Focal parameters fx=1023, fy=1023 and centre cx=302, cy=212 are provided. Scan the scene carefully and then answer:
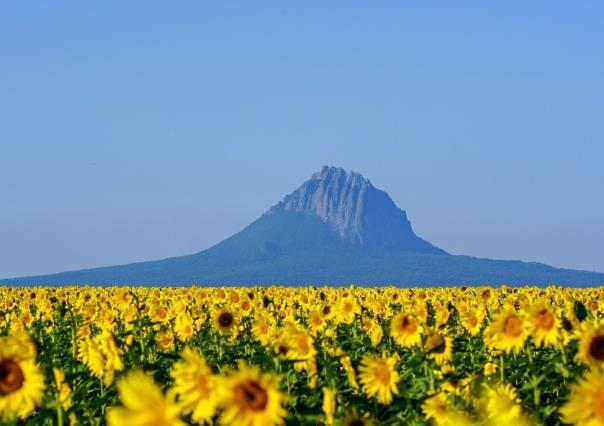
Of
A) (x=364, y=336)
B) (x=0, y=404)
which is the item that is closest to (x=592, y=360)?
(x=0, y=404)

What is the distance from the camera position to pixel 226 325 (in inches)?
537

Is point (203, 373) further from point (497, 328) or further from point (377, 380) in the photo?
point (497, 328)

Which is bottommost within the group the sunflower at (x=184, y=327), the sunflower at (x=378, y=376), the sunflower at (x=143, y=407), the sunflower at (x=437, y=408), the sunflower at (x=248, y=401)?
the sunflower at (x=437, y=408)

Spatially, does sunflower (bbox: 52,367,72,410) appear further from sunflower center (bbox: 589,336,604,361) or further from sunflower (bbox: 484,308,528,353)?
sunflower center (bbox: 589,336,604,361)

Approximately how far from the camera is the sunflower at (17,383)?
6785mm

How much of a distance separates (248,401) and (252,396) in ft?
0.11

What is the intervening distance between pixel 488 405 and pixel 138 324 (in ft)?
30.5

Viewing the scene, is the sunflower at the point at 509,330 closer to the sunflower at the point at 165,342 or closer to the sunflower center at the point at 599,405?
the sunflower center at the point at 599,405

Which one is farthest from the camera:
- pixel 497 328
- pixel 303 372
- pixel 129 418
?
pixel 303 372

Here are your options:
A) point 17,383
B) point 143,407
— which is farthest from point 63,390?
point 143,407

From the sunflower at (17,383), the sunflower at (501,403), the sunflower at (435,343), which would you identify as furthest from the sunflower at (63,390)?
the sunflower at (435,343)

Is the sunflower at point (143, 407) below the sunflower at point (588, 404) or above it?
above

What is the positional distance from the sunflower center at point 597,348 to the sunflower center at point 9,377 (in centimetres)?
448

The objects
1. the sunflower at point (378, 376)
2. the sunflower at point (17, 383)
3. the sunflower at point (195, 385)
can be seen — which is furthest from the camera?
the sunflower at point (378, 376)
